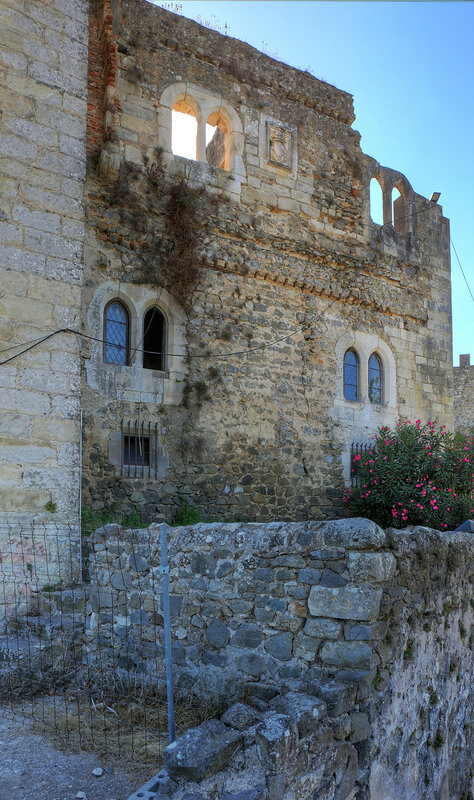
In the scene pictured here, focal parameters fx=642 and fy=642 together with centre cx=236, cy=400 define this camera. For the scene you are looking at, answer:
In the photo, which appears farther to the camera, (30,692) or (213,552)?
(30,692)

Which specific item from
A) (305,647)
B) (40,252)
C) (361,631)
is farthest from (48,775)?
(40,252)

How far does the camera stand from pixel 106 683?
544cm

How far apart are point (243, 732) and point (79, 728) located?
1.75m

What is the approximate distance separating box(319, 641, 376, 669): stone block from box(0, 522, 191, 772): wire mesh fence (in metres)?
→ 1.10

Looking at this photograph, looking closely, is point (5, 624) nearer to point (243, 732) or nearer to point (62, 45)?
point (243, 732)

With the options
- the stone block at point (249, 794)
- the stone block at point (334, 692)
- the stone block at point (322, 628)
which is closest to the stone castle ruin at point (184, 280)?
the stone block at point (322, 628)

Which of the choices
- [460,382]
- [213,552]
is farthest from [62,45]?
[460,382]

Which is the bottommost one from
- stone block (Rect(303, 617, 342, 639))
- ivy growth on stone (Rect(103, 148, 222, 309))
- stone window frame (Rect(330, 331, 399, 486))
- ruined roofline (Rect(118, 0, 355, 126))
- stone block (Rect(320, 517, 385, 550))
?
stone block (Rect(303, 617, 342, 639))

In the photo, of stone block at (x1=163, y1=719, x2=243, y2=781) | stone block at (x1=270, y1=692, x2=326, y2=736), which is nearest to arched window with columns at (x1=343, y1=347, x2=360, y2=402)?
stone block at (x1=270, y1=692, x2=326, y2=736)

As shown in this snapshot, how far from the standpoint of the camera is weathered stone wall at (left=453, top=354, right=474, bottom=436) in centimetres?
2451

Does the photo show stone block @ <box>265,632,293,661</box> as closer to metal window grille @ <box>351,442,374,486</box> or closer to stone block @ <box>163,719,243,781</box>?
stone block @ <box>163,719,243,781</box>

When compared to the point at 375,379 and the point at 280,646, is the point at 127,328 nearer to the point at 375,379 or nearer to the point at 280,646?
the point at 375,379

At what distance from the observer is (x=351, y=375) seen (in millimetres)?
12148

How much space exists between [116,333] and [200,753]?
22.1 feet
